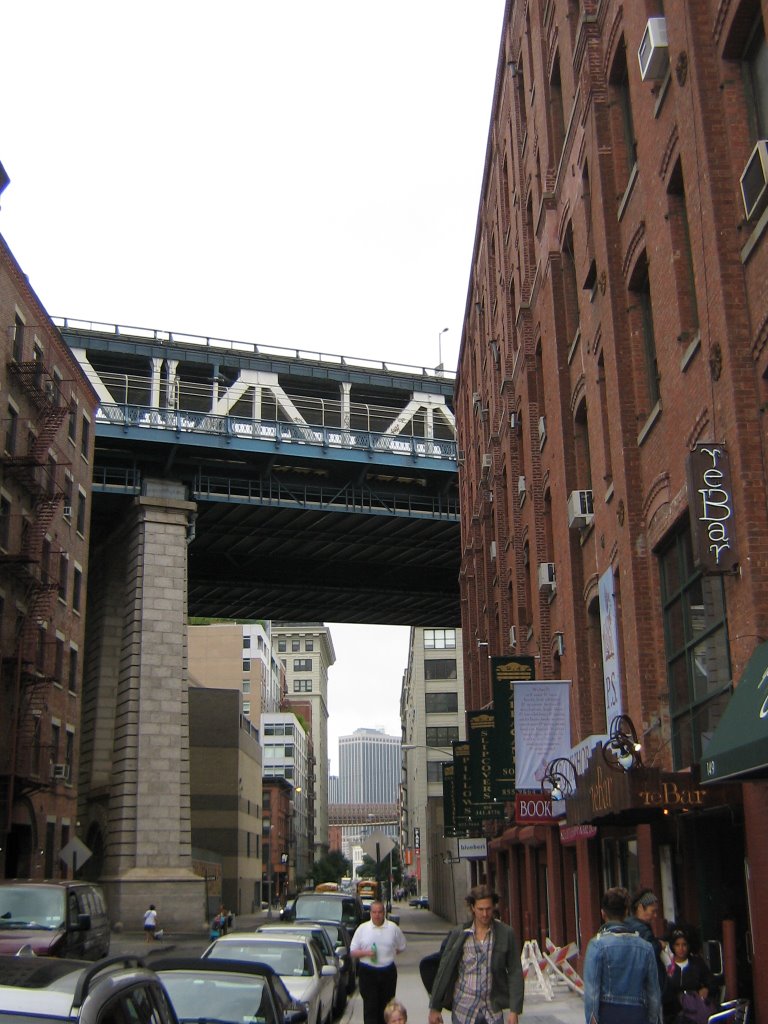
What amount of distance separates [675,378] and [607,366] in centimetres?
335

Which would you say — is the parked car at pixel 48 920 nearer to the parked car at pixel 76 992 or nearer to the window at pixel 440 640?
the parked car at pixel 76 992

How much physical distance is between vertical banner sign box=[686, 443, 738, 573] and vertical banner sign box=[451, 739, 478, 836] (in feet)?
82.5

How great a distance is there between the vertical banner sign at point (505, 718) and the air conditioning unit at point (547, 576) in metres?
1.72

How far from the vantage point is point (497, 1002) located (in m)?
8.16

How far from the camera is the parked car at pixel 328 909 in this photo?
1004 inches

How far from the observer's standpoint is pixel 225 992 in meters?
10.3

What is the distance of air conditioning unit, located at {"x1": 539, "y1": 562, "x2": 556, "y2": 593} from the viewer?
24.4 m

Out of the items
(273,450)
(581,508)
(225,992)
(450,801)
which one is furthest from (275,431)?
(225,992)

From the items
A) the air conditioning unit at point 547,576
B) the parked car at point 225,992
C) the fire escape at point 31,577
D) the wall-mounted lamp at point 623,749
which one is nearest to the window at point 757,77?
the wall-mounted lamp at point 623,749

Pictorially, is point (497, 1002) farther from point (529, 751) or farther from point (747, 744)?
point (529, 751)

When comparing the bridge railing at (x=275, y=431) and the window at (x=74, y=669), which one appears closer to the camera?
the window at (x=74, y=669)

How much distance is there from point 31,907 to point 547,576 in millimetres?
12197

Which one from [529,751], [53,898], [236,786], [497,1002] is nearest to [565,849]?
[529,751]

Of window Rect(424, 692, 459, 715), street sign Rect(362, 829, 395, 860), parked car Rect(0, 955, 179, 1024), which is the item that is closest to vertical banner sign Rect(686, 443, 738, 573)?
parked car Rect(0, 955, 179, 1024)
